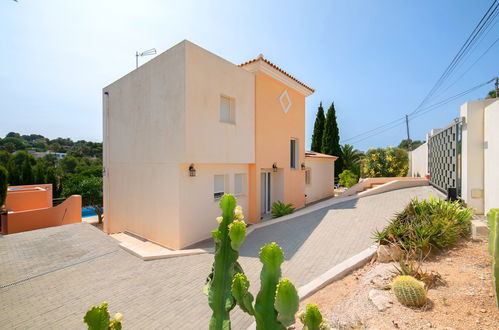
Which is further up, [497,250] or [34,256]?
[497,250]

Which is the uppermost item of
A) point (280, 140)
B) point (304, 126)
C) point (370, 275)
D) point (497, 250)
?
point (304, 126)

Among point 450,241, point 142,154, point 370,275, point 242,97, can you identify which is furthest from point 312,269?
point 142,154

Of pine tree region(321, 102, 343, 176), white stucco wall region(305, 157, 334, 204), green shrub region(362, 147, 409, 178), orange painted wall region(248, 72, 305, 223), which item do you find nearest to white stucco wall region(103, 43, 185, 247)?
orange painted wall region(248, 72, 305, 223)

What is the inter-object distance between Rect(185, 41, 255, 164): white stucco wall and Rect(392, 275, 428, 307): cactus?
24.1 ft

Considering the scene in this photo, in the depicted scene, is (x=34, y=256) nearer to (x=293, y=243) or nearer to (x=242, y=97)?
(x=293, y=243)

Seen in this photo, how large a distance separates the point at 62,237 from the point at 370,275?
38.2 feet

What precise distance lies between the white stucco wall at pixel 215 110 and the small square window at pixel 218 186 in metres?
0.92

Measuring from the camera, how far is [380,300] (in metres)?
4.19

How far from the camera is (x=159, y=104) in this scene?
994 cm

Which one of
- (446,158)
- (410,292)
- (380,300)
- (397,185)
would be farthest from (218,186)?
(397,185)

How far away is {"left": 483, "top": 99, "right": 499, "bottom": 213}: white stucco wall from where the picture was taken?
7.94m

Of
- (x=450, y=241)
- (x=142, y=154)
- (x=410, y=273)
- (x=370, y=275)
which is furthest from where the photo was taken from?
(x=142, y=154)

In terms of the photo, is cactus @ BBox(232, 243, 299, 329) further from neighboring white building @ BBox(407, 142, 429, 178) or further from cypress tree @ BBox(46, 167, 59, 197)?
cypress tree @ BBox(46, 167, 59, 197)

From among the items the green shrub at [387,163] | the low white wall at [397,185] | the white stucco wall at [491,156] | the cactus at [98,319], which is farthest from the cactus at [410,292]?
the green shrub at [387,163]
